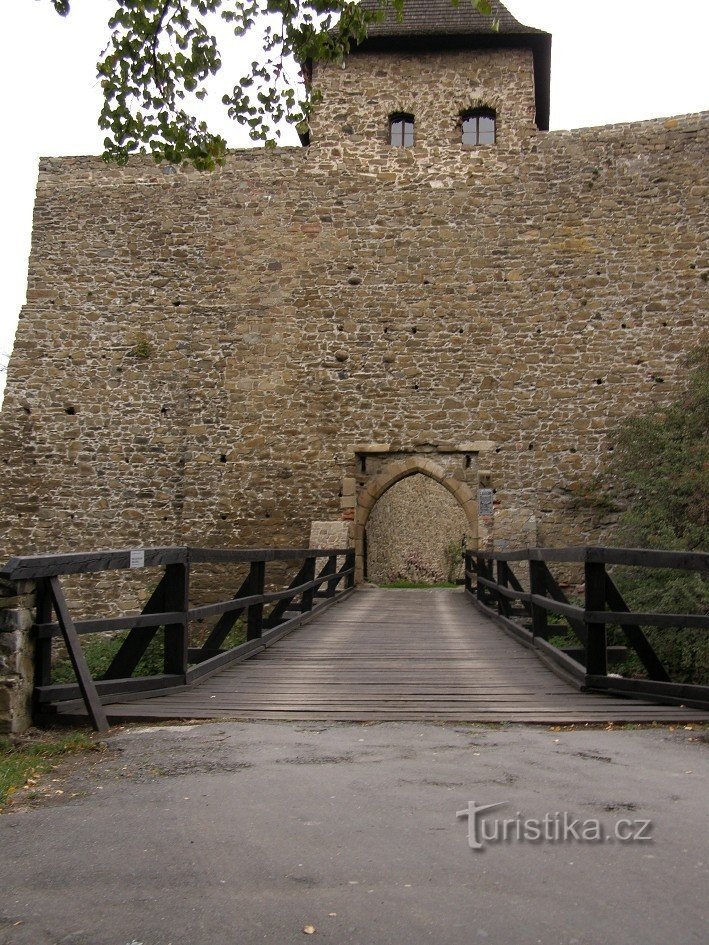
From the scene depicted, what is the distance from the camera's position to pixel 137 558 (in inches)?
181

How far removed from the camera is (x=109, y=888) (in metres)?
2.07

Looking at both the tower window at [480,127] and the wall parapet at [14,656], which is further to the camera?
the tower window at [480,127]

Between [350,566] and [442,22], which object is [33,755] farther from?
[442,22]

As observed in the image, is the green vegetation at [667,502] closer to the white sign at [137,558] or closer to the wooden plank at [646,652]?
the wooden plank at [646,652]

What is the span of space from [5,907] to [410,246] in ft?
38.9

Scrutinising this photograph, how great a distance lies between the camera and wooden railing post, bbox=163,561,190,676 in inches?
196

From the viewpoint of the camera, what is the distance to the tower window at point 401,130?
13.1m

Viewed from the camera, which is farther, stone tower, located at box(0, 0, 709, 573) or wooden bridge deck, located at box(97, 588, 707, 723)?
stone tower, located at box(0, 0, 709, 573)

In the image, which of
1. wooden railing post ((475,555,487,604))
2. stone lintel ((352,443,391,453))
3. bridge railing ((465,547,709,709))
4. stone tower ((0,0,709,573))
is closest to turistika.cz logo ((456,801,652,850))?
bridge railing ((465,547,709,709))

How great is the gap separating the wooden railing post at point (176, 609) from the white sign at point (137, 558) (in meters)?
0.35

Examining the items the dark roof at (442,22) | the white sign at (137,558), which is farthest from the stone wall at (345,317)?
the white sign at (137,558)

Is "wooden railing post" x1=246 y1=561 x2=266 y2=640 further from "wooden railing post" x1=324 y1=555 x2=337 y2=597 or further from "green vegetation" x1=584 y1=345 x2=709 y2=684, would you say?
"wooden railing post" x1=324 y1=555 x2=337 y2=597

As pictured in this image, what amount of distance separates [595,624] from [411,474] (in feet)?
24.8

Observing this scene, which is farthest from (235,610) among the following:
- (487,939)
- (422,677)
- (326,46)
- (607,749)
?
(487,939)
